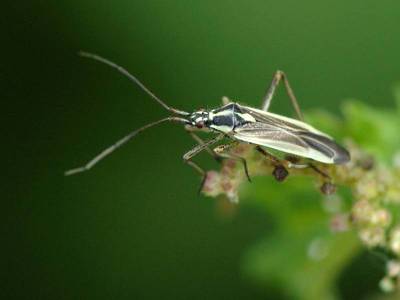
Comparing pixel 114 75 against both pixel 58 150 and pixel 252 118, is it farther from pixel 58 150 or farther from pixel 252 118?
pixel 252 118

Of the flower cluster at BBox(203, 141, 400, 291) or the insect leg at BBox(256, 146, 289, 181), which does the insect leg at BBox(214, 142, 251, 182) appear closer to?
the flower cluster at BBox(203, 141, 400, 291)

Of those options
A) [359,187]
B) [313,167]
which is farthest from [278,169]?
[359,187]

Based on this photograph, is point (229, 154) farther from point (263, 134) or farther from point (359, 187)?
point (359, 187)

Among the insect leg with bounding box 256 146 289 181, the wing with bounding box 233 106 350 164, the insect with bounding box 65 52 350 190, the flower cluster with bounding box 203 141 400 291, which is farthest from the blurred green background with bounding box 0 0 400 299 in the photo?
the insect leg with bounding box 256 146 289 181

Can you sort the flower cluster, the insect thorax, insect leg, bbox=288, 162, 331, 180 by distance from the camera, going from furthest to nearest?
the insect thorax → insect leg, bbox=288, 162, 331, 180 → the flower cluster

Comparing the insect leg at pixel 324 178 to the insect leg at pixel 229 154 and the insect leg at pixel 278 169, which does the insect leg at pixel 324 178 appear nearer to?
the insect leg at pixel 278 169

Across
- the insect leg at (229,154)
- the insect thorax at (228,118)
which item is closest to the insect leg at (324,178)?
the insect leg at (229,154)
